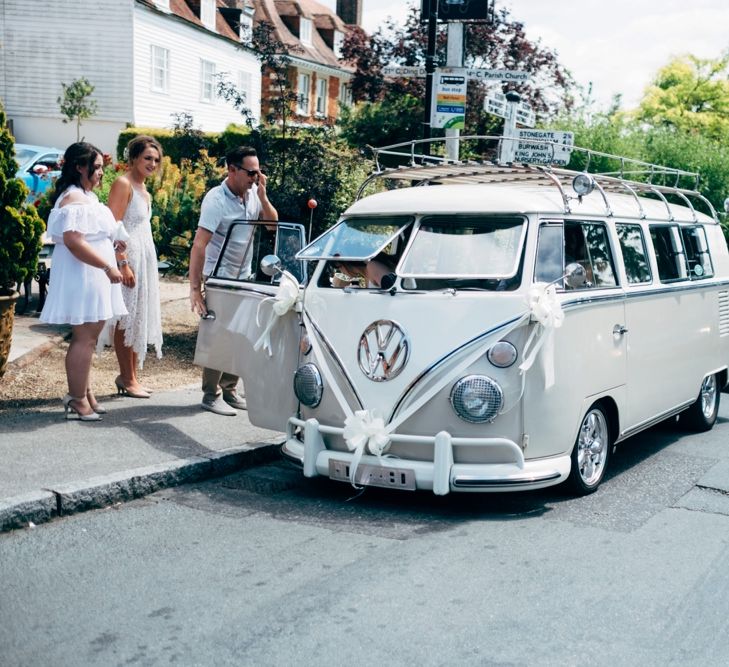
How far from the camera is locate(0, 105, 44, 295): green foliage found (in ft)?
28.0

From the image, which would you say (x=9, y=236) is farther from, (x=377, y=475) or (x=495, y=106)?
(x=495, y=106)

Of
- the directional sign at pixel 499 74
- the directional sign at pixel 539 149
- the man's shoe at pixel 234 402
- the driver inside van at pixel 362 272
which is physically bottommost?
the man's shoe at pixel 234 402

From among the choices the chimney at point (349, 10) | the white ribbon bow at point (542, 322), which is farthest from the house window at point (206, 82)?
the white ribbon bow at point (542, 322)

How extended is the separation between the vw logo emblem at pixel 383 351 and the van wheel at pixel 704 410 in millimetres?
3854

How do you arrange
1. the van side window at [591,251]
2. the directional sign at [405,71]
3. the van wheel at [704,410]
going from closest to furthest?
the van side window at [591,251], the van wheel at [704,410], the directional sign at [405,71]

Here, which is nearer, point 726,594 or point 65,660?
point 65,660

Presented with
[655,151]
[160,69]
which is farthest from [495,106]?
[160,69]

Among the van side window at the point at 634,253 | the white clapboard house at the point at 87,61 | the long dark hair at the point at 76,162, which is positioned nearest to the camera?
the van side window at the point at 634,253

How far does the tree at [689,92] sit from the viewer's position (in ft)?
180

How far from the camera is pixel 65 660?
401cm

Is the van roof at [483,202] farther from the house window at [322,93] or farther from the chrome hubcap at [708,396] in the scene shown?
the house window at [322,93]

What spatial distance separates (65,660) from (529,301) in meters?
3.31

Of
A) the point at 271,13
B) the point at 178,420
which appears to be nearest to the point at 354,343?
the point at 178,420

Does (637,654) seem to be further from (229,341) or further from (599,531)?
(229,341)
